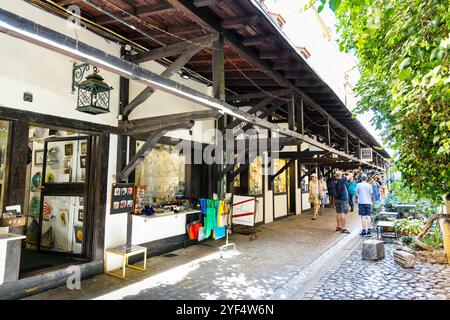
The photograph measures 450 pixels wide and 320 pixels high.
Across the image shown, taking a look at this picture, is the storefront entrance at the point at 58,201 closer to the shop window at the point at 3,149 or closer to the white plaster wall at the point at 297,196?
the shop window at the point at 3,149

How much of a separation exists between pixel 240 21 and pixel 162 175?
4128 mm

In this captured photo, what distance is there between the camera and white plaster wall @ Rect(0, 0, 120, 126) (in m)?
3.82

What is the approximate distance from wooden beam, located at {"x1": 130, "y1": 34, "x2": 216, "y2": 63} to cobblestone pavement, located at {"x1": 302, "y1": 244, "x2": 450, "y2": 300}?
4018 mm

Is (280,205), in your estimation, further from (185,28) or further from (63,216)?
(185,28)

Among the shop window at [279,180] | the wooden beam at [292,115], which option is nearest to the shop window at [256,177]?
the shop window at [279,180]

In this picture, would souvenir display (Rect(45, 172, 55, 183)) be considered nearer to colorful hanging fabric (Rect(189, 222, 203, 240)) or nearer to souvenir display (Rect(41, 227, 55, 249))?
souvenir display (Rect(41, 227, 55, 249))

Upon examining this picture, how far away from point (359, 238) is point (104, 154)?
7.15m

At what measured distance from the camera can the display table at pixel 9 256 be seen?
3.69 metres

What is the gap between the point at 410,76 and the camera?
2809mm

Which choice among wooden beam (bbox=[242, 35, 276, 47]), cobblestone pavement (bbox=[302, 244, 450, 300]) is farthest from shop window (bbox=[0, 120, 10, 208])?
cobblestone pavement (bbox=[302, 244, 450, 300])

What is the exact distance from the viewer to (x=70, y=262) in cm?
501

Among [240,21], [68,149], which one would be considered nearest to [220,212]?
[68,149]
